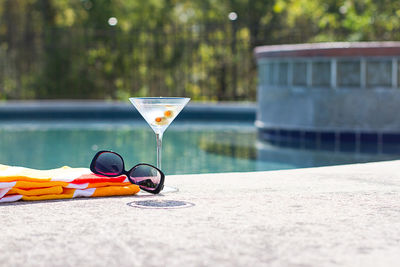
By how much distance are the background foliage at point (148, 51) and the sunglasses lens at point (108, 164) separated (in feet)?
50.2

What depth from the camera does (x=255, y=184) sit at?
532 cm

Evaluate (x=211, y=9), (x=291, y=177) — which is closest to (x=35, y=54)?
(x=211, y=9)

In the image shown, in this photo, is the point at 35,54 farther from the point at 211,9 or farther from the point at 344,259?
the point at 344,259

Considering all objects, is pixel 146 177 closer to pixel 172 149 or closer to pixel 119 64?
pixel 172 149

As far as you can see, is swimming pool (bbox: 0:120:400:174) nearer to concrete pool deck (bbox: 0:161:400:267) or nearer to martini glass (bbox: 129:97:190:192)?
martini glass (bbox: 129:97:190:192)

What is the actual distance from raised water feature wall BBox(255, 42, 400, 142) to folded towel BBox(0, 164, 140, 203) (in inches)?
281

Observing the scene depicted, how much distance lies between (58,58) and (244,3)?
240 inches

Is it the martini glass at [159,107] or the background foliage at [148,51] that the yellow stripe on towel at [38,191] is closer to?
the martini glass at [159,107]

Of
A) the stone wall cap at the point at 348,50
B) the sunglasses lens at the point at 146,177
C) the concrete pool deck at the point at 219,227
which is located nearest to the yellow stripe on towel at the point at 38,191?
the concrete pool deck at the point at 219,227

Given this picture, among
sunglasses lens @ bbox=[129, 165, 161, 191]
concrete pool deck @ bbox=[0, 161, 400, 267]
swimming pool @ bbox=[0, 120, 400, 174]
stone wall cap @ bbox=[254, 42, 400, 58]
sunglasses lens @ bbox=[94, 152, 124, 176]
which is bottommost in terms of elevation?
swimming pool @ bbox=[0, 120, 400, 174]

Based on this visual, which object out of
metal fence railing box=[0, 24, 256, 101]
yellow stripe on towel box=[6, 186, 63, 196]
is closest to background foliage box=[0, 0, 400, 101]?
metal fence railing box=[0, 24, 256, 101]

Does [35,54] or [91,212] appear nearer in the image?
[91,212]

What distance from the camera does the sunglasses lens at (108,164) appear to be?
4863mm

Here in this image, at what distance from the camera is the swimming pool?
367 inches
